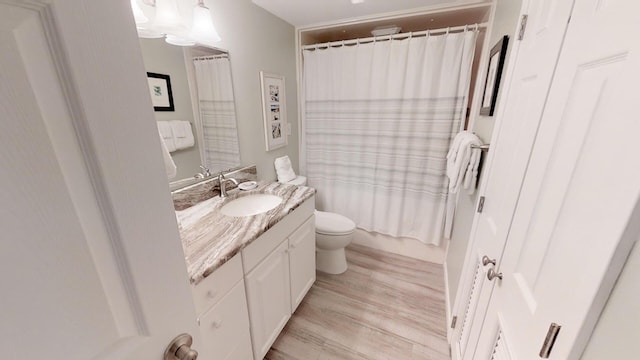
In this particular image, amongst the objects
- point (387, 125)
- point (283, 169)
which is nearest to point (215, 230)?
point (283, 169)

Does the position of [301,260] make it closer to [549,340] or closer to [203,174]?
[203,174]

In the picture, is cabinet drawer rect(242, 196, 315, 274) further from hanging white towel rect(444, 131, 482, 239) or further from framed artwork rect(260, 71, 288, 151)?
hanging white towel rect(444, 131, 482, 239)

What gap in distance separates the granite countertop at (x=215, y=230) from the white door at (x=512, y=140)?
0.96 meters

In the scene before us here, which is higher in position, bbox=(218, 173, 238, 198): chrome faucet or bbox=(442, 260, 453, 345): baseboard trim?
bbox=(218, 173, 238, 198): chrome faucet

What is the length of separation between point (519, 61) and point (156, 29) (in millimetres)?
1531

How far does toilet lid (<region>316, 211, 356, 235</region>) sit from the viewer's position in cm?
199

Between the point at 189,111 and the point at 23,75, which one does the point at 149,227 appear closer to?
the point at 23,75

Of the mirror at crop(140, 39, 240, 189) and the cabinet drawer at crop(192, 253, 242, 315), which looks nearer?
the cabinet drawer at crop(192, 253, 242, 315)

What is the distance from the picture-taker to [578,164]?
51cm

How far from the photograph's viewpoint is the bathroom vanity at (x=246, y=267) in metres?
0.94

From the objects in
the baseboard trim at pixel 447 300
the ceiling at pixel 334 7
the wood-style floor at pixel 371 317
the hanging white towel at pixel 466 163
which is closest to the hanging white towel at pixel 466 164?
the hanging white towel at pixel 466 163

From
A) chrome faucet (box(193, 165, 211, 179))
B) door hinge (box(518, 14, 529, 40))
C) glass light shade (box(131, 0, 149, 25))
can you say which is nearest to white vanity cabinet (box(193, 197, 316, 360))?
chrome faucet (box(193, 165, 211, 179))

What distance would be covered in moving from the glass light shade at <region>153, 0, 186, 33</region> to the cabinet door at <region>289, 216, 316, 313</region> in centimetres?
122

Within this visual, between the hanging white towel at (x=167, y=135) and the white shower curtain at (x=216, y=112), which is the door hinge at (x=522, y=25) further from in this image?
the hanging white towel at (x=167, y=135)
